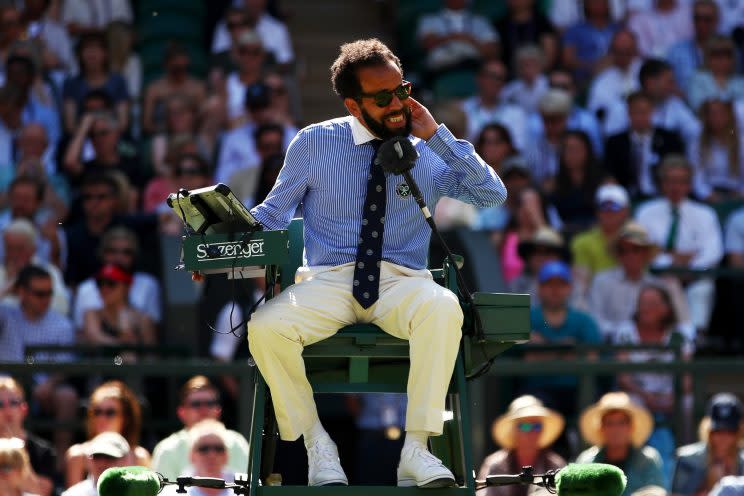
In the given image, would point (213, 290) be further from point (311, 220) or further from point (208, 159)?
point (311, 220)

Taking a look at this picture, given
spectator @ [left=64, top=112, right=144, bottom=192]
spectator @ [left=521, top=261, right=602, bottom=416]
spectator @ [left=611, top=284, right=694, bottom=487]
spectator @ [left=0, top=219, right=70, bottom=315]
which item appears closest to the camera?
spectator @ [left=611, top=284, right=694, bottom=487]

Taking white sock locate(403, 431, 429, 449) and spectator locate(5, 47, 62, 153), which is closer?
white sock locate(403, 431, 429, 449)

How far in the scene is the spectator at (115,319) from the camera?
37.4 ft

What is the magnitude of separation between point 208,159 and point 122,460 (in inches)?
176

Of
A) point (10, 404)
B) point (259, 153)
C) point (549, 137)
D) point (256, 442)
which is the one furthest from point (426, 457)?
point (549, 137)

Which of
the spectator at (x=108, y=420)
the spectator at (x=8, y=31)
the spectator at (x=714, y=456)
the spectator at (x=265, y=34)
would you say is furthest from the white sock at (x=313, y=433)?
the spectator at (x=8, y=31)

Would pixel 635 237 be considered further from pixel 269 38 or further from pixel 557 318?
pixel 269 38

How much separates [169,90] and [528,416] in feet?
15.9

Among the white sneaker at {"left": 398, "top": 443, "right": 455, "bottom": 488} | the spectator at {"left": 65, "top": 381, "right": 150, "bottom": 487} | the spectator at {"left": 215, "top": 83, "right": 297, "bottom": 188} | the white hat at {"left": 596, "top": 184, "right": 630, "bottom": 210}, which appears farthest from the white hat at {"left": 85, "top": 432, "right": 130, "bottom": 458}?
the white hat at {"left": 596, "top": 184, "right": 630, "bottom": 210}

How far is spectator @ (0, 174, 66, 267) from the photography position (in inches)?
476

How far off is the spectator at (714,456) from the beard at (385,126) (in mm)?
3824

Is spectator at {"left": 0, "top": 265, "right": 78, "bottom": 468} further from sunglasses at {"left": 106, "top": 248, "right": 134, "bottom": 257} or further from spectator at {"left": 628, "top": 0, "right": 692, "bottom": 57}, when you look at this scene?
spectator at {"left": 628, "top": 0, "right": 692, "bottom": 57}

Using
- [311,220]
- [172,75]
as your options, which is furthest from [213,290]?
[311,220]

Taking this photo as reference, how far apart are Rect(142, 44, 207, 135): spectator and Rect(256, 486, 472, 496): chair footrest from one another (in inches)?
287
